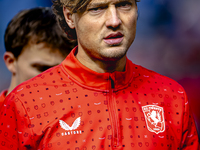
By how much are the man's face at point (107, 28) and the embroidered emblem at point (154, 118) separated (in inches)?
13.3

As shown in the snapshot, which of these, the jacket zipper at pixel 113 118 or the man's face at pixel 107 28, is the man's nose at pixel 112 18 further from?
the jacket zipper at pixel 113 118

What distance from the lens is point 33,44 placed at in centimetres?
276

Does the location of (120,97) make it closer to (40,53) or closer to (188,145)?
(188,145)

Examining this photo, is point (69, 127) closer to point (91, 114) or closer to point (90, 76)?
point (91, 114)

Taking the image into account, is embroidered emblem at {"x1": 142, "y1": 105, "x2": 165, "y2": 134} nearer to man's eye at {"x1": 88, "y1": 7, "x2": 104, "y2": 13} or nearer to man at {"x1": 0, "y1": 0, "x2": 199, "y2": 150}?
man at {"x1": 0, "y1": 0, "x2": 199, "y2": 150}

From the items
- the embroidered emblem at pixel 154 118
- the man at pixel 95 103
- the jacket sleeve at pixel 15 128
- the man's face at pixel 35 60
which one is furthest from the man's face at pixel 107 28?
the man's face at pixel 35 60

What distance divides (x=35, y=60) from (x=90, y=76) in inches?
43.0

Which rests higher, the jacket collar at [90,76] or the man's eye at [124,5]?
the man's eye at [124,5]

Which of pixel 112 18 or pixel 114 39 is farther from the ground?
pixel 112 18

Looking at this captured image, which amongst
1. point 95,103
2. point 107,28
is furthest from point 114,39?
point 95,103

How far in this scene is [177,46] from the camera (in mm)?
4004

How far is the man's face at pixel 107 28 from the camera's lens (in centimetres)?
163

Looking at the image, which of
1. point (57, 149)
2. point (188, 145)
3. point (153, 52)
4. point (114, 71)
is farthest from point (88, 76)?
point (153, 52)

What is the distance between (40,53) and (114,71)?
111 cm
